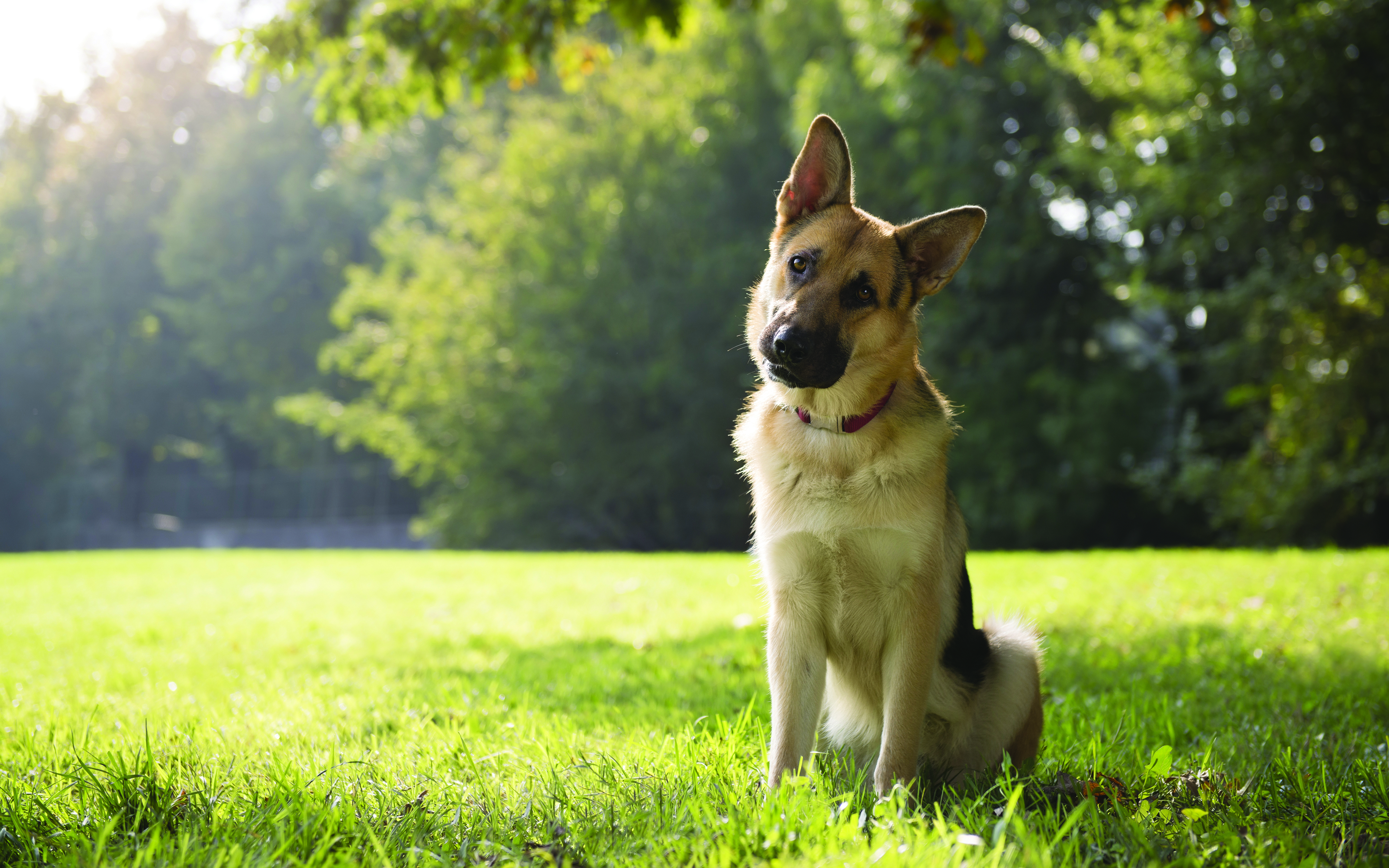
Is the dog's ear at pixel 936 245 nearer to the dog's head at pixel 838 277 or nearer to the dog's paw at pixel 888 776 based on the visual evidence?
the dog's head at pixel 838 277

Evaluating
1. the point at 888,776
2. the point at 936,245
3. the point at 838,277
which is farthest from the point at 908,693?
the point at 936,245

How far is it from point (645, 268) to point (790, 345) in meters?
22.2

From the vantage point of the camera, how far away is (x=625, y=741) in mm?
3732

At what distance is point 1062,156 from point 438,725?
15.0m

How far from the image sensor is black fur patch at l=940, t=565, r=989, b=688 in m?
3.31

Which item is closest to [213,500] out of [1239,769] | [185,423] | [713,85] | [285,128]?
[185,423]

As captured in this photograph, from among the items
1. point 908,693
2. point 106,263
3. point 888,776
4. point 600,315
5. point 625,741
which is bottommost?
point 625,741

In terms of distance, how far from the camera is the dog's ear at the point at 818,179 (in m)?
3.56

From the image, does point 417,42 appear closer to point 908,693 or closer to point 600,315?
point 908,693

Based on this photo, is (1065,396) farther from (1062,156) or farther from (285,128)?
(285,128)

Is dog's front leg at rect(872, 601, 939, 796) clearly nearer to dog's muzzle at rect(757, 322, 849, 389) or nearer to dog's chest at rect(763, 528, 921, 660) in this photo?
dog's chest at rect(763, 528, 921, 660)

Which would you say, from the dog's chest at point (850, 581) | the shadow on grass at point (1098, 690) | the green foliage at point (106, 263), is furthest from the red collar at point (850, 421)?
the green foliage at point (106, 263)

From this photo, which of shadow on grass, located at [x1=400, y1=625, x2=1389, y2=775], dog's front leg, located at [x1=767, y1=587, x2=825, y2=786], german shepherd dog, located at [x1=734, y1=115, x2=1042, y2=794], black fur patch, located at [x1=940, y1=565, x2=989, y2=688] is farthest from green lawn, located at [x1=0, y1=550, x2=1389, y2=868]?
black fur patch, located at [x1=940, y1=565, x2=989, y2=688]

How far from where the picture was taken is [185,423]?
44.1m
